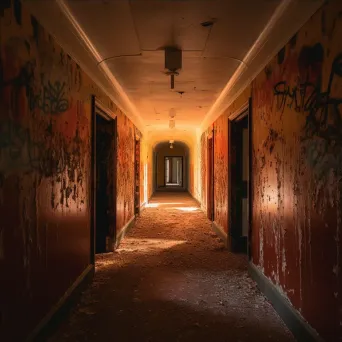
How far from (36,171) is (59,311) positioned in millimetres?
1269

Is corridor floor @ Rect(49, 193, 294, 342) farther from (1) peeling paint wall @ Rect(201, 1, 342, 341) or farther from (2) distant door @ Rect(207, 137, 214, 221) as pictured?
(2) distant door @ Rect(207, 137, 214, 221)

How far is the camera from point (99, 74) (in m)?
4.32

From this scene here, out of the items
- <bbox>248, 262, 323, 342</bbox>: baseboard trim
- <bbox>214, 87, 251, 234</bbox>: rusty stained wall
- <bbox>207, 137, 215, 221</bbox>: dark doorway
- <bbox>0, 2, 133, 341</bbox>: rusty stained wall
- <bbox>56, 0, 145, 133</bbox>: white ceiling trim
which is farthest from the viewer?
<bbox>207, 137, 215, 221</bbox>: dark doorway

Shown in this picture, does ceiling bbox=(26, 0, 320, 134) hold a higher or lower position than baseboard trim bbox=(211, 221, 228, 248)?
higher

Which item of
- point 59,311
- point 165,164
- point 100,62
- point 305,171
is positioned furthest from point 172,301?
point 165,164

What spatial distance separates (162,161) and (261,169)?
18.2 meters

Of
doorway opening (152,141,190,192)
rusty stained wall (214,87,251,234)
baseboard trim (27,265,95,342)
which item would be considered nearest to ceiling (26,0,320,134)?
rusty stained wall (214,87,251,234)

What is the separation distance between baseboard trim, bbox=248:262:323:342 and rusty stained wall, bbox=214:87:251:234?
221 centimetres

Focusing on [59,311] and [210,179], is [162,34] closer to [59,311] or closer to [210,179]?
[59,311]

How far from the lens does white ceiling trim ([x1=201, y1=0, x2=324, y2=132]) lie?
8.25 feet

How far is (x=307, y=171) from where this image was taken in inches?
99.7

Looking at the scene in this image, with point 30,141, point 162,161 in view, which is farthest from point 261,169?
point 162,161

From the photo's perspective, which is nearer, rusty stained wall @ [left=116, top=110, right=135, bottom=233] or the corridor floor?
the corridor floor

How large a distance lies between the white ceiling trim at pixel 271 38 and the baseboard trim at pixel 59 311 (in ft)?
9.78
